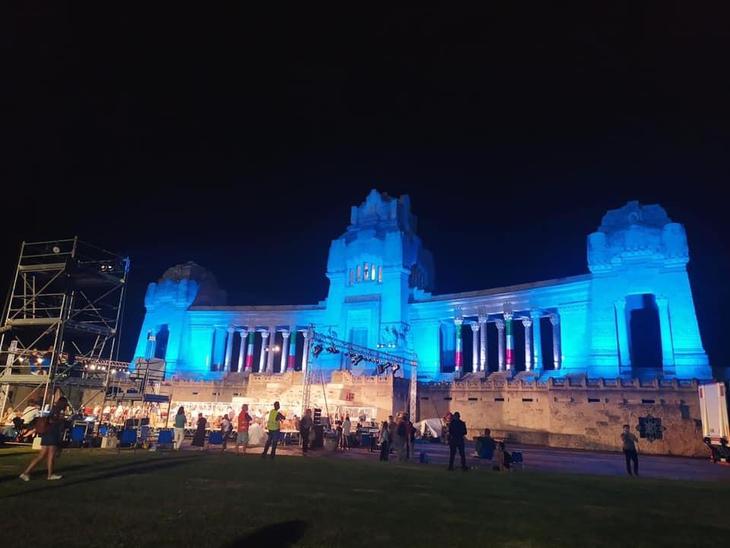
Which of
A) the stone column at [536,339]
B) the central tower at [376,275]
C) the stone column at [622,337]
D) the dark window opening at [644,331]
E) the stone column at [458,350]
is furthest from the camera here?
the central tower at [376,275]

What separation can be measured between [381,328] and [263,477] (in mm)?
40961

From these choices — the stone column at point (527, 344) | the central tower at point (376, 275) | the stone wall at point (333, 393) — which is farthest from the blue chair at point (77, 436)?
the stone column at point (527, 344)

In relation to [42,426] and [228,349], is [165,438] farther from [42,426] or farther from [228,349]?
[228,349]

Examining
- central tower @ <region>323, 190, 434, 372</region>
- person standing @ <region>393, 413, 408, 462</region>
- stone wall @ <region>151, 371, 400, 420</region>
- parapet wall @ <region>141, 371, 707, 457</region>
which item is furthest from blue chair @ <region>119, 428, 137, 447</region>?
central tower @ <region>323, 190, 434, 372</region>

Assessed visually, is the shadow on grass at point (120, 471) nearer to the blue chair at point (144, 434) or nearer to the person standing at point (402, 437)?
the blue chair at point (144, 434)

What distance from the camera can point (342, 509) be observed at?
30.0 feet

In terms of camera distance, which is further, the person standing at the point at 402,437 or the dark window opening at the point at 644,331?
the dark window opening at the point at 644,331

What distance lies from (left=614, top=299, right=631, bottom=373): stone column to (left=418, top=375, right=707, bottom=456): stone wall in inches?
206

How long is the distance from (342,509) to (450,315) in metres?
47.1

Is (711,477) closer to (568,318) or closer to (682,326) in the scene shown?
(682,326)

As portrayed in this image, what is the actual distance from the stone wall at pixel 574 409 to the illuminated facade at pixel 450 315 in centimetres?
496

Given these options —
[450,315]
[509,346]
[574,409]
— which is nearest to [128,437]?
[574,409]

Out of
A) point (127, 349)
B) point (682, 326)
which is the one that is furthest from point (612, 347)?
point (127, 349)

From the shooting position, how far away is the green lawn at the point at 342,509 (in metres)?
7.27
